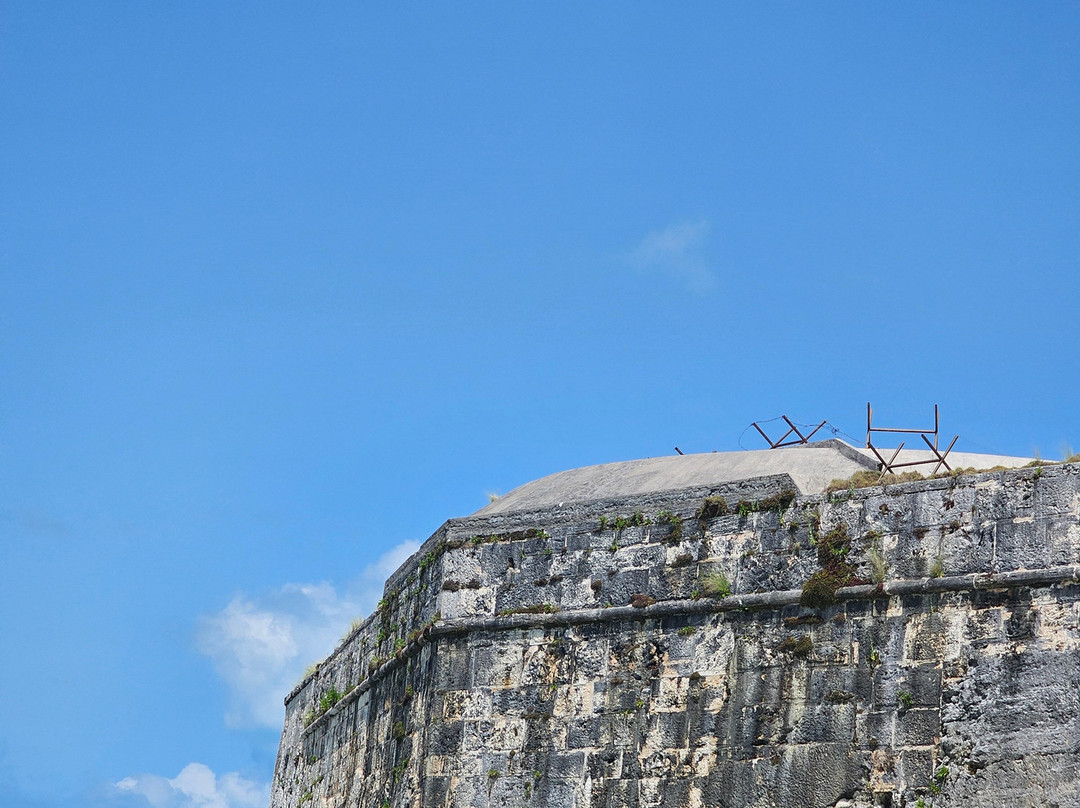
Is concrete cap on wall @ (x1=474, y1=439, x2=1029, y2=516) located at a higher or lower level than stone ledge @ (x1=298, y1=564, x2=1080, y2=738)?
higher

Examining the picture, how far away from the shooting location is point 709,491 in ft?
36.5

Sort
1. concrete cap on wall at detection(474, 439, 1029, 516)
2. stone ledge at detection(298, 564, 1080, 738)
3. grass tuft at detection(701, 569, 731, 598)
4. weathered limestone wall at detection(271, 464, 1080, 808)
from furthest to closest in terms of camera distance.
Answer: concrete cap on wall at detection(474, 439, 1029, 516) < grass tuft at detection(701, 569, 731, 598) < stone ledge at detection(298, 564, 1080, 738) < weathered limestone wall at detection(271, 464, 1080, 808)

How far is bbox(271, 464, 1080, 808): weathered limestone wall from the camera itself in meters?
9.63

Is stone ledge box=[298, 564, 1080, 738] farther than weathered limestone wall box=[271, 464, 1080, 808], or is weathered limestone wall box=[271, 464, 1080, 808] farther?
stone ledge box=[298, 564, 1080, 738]

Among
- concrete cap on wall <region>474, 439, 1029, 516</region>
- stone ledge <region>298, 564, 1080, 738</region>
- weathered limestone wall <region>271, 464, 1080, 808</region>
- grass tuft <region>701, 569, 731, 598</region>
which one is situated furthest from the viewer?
concrete cap on wall <region>474, 439, 1029, 516</region>

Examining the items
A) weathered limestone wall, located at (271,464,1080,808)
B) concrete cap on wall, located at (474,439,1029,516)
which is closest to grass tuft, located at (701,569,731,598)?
weathered limestone wall, located at (271,464,1080,808)

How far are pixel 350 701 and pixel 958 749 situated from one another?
19.1ft

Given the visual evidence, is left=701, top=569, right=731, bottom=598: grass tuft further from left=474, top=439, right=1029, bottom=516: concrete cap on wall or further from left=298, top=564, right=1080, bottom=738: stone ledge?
left=474, top=439, right=1029, bottom=516: concrete cap on wall

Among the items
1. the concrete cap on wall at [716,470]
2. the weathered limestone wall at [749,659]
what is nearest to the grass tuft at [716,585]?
the weathered limestone wall at [749,659]

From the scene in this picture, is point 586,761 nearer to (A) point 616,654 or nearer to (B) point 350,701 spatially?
(A) point 616,654

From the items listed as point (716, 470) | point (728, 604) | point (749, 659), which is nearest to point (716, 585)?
point (728, 604)

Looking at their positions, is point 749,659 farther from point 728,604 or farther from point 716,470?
point 716,470

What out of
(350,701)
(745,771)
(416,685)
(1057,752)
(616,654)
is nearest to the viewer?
(1057,752)

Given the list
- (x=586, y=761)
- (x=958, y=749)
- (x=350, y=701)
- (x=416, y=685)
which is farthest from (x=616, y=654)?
(x=350, y=701)
